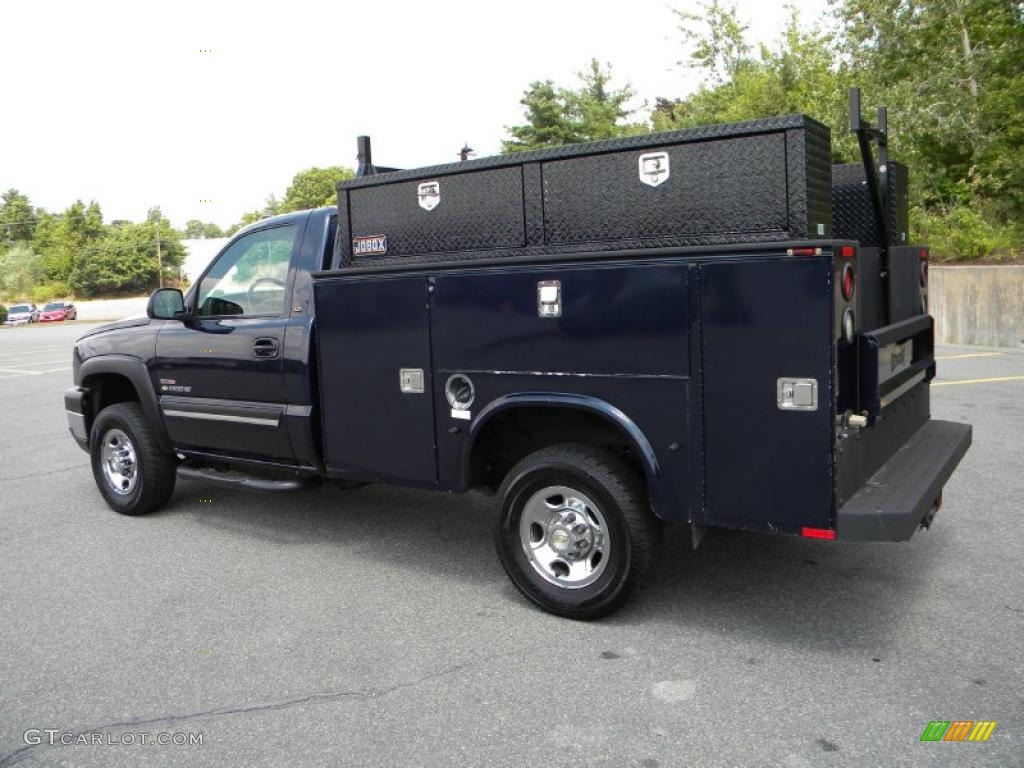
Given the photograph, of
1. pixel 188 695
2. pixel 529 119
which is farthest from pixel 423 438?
pixel 529 119

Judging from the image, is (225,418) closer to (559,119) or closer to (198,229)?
(559,119)

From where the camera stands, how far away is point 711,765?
122 inches

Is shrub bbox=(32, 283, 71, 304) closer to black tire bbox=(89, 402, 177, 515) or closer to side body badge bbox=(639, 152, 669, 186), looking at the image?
black tire bbox=(89, 402, 177, 515)

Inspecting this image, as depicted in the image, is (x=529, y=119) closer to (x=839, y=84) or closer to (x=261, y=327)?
(x=839, y=84)

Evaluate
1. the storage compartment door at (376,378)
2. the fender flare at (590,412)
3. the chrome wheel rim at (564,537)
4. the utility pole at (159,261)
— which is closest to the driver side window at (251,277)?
A: the storage compartment door at (376,378)

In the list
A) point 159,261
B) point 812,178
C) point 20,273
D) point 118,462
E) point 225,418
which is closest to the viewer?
point 812,178

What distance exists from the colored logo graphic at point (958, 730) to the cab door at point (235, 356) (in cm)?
370

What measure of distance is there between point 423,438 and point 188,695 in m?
1.69

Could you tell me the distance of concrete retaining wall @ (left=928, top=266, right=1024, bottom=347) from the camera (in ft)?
53.5

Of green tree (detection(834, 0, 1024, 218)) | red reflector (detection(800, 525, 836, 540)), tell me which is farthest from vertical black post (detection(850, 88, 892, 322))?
green tree (detection(834, 0, 1024, 218))

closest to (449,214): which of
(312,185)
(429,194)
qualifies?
(429,194)

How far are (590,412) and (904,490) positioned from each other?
1.41 m

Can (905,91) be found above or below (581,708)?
above

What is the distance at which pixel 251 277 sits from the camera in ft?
19.2
